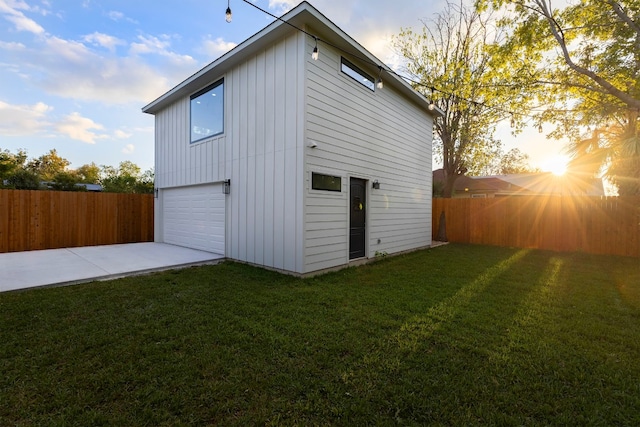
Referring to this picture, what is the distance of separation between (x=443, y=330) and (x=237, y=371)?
206 cm

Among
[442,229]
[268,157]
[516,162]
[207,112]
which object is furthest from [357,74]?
[516,162]

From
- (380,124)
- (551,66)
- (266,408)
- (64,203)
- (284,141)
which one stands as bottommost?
(266,408)

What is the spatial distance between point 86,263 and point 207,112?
170 inches

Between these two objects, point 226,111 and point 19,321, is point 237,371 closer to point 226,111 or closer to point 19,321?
point 19,321

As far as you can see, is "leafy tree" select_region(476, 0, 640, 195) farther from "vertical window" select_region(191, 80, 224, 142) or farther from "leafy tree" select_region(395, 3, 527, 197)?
"vertical window" select_region(191, 80, 224, 142)

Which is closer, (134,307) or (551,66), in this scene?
(134,307)

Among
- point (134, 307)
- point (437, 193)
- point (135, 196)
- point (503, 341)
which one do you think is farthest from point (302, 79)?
point (437, 193)

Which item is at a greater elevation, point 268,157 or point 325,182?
point 268,157

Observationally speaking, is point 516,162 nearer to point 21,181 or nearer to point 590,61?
point 590,61

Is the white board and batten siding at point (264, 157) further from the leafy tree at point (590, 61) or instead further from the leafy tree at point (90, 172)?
the leafy tree at point (90, 172)

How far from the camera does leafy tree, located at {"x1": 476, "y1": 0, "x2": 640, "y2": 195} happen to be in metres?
5.46

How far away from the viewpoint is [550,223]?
8.79 m

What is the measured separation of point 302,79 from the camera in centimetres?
493

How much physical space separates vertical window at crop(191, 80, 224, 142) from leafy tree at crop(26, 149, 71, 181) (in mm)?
27635
